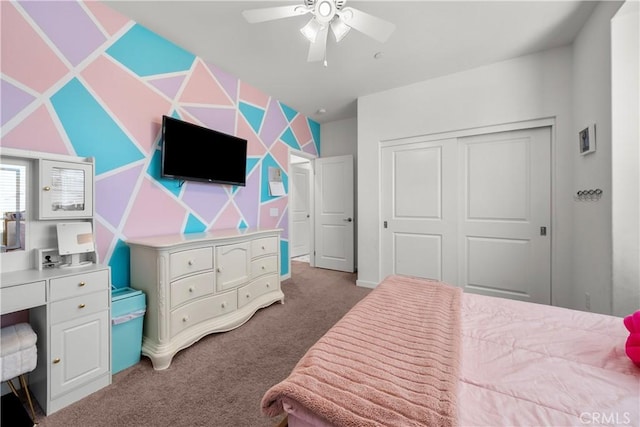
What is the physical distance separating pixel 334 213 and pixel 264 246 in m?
2.01

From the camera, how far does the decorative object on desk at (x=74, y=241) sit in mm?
1594

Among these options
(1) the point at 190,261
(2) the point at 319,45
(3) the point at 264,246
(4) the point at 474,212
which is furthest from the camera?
(4) the point at 474,212

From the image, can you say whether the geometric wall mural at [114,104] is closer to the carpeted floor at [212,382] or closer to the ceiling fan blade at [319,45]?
the carpeted floor at [212,382]

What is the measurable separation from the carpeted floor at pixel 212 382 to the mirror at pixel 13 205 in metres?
1.02

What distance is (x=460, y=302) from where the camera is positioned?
4.68ft

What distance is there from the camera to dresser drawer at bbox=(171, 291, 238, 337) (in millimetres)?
1910

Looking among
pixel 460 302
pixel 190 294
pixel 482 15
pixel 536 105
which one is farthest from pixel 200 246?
pixel 536 105

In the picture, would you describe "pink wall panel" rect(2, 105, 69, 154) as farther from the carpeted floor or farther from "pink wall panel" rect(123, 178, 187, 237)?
the carpeted floor

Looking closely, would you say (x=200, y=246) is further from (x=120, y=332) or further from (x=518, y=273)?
(x=518, y=273)

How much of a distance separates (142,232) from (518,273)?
12.8 ft

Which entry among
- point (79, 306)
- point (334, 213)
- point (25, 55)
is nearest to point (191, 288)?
point (79, 306)

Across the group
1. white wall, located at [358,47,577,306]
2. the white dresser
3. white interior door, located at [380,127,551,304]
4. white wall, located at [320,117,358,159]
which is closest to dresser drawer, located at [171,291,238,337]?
the white dresser

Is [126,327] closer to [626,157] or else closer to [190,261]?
[190,261]

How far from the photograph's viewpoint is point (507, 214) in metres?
2.84
